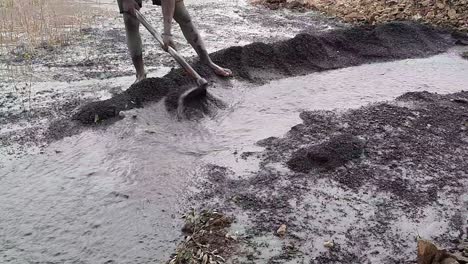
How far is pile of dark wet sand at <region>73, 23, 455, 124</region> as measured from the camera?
4677mm

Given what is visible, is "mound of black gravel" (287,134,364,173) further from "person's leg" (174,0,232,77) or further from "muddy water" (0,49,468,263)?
"person's leg" (174,0,232,77)

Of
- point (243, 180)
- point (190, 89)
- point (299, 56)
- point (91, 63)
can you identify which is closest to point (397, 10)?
point (299, 56)

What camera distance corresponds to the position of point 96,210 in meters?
3.21

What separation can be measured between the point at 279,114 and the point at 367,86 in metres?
1.42

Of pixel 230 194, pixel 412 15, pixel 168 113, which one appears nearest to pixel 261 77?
pixel 168 113

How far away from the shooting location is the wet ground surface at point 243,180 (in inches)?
113

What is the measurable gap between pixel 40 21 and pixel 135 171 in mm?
5999

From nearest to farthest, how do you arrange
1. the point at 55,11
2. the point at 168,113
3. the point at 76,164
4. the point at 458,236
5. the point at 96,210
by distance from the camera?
1. the point at 458,236
2. the point at 96,210
3. the point at 76,164
4. the point at 168,113
5. the point at 55,11

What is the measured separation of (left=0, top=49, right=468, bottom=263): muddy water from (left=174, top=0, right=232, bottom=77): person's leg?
316 mm

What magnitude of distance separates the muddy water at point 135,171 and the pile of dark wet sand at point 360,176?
274 mm

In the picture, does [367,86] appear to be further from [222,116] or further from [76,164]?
[76,164]

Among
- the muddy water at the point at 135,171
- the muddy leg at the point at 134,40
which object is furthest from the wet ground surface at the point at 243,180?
the muddy leg at the point at 134,40

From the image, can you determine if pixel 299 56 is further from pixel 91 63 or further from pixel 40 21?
pixel 40 21

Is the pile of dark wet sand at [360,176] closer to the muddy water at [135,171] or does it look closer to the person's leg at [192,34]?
the muddy water at [135,171]
